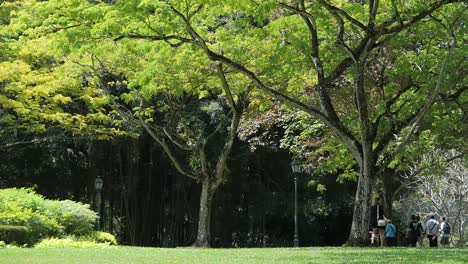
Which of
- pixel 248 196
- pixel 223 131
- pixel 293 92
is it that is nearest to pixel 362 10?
pixel 293 92

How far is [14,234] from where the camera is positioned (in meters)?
16.8

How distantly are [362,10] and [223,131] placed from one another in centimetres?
1211

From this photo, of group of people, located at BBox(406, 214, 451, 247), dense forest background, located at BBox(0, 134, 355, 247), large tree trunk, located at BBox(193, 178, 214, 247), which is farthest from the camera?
dense forest background, located at BBox(0, 134, 355, 247)

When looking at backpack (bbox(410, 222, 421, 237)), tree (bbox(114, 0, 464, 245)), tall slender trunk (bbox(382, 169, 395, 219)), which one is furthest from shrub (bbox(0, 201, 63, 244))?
backpack (bbox(410, 222, 421, 237))

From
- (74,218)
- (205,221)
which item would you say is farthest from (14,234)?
(205,221)

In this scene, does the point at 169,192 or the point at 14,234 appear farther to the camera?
the point at 169,192

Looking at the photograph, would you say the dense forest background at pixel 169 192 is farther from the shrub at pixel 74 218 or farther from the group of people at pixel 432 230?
the shrub at pixel 74 218

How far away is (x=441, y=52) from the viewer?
58.0 feet

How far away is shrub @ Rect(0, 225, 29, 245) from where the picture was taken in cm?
1644

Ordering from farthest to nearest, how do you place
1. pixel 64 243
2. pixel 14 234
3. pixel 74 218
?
pixel 74 218 → pixel 64 243 → pixel 14 234

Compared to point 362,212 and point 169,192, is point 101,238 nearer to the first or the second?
point 362,212

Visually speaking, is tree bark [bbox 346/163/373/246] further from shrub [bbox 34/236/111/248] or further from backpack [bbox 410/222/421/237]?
shrub [bbox 34/236/111/248]

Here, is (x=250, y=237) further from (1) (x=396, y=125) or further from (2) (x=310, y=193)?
(1) (x=396, y=125)

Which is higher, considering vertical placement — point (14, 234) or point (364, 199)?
point (364, 199)
